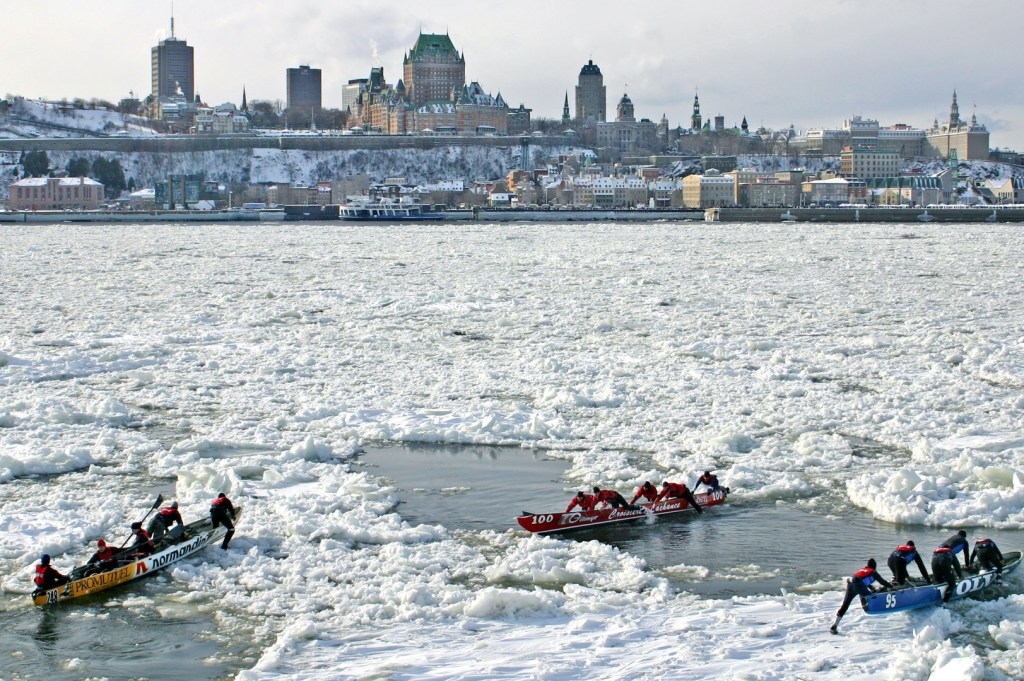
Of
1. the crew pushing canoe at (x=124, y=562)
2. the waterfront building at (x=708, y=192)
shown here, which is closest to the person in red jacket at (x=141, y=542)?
the crew pushing canoe at (x=124, y=562)

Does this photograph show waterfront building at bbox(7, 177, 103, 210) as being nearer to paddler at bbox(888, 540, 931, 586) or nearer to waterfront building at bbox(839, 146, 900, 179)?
waterfront building at bbox(839, 146, 900, 179)

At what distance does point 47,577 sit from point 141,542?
1023 mm

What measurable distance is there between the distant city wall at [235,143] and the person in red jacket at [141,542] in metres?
152

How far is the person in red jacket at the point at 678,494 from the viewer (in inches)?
469

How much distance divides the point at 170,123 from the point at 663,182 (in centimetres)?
8844

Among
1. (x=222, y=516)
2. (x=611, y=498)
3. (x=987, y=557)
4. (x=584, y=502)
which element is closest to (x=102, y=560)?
(x=222, y=516)

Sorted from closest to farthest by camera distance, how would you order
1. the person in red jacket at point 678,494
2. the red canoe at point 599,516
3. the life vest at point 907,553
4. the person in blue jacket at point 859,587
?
1. the person in blue jacket at point 859,587
2. the life vest at point 907,553
3. the red canoe at point 599,516
4. the person in red jacket at point 678,494

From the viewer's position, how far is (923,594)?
937 centimetres

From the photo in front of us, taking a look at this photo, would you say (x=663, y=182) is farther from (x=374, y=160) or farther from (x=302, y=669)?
(x=302, y=669)

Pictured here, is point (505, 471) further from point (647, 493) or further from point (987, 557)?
point (987, 557)

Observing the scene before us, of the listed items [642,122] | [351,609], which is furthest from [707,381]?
[642,122]

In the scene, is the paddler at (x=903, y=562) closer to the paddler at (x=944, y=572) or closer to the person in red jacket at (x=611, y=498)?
the paddler at (x=944, y=572)

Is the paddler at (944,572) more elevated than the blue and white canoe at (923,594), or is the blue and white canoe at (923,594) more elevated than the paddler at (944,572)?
the paddler at (944,572)

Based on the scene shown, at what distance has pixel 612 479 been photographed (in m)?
13.1
